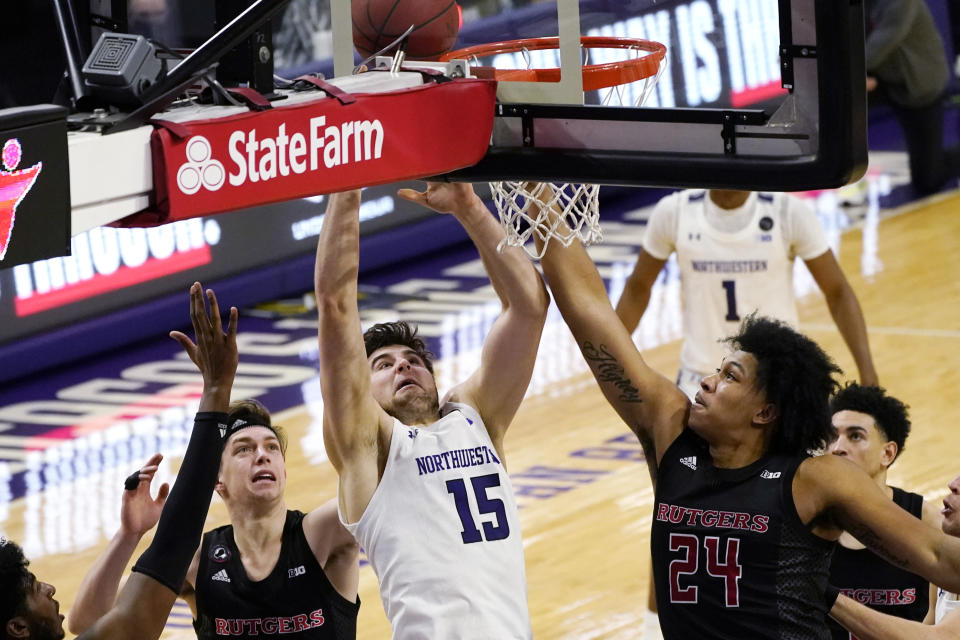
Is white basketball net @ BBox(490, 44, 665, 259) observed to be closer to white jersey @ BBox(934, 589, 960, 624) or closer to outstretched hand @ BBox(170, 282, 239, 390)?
outstretched hand @ BBox(170, 282, 239, 390)

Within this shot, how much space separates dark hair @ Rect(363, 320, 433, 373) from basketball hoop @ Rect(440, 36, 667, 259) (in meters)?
0.54

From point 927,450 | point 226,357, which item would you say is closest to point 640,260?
point 927,450

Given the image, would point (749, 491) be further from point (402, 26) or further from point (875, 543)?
point (402, 26)

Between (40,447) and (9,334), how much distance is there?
1397 mm

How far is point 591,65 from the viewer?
4484 millimetres

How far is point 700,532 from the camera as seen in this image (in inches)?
183

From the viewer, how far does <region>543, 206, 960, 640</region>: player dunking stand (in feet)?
14.7

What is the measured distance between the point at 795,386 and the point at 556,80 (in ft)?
3.80

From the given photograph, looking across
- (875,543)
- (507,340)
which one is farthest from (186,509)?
(875,543)

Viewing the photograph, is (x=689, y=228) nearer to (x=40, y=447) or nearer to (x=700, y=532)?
(x=700, y=532)

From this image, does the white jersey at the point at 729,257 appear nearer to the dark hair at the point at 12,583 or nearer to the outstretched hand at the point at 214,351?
the outstretched hand at the point at 214,351

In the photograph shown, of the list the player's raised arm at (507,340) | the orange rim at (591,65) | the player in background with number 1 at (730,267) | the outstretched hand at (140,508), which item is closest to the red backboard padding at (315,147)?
the orange rim at (591,65)

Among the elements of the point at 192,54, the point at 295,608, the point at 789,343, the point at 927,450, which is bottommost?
the point at 927,450

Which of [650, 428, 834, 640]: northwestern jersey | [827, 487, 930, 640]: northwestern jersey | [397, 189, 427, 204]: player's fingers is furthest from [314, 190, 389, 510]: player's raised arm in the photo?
[827, 487, 930, 640]: northwestern jersey
